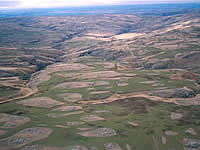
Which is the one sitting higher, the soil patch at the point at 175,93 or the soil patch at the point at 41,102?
the soil patch at the point at 175,93

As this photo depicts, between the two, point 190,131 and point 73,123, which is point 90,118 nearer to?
point 73,123

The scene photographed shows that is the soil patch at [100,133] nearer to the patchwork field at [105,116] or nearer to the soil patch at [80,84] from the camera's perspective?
the patchwork field at [105,116]

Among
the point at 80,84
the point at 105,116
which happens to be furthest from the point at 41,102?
the point at 105,116

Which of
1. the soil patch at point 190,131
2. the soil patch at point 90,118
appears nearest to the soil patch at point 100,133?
the soil patch at point 90,118

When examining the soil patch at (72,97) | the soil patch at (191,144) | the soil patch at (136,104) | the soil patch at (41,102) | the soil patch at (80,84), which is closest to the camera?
the soil patch at (191,144)

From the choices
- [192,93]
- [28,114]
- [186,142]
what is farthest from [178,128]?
[28,114]

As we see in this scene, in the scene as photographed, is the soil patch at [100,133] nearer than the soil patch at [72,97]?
Yes

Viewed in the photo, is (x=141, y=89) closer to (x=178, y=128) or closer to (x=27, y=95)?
(x=178, y=128)
